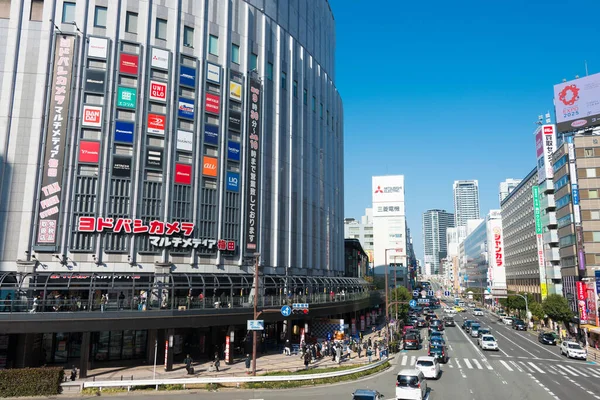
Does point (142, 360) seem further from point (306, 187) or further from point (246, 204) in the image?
point (306, 187)

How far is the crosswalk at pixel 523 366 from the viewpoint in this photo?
39.6 meters

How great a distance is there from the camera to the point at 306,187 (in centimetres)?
6981

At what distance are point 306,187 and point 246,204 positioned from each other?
17592mm

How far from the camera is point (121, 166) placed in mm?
45812

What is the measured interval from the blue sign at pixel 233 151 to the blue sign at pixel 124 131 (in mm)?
11035

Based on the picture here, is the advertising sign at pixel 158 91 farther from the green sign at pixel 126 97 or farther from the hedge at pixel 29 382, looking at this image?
the hedge at pixel 29 382

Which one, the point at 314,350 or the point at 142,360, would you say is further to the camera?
the point at 314,350

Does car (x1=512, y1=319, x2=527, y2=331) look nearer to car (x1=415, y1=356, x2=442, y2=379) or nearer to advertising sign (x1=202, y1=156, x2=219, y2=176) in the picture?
car (x1=415, y1=356, x2=442, y2=379)

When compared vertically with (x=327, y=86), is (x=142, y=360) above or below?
below

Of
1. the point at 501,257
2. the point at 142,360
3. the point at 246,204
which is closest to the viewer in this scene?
the point at 142,360

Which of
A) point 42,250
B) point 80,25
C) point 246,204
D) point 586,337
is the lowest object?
point 586,337

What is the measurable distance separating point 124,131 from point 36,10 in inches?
614

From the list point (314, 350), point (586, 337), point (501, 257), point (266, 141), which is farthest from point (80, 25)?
point (501, 257)

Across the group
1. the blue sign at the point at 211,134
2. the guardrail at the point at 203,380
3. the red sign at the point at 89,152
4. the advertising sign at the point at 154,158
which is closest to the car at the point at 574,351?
the guardrail at the point at 203,380
